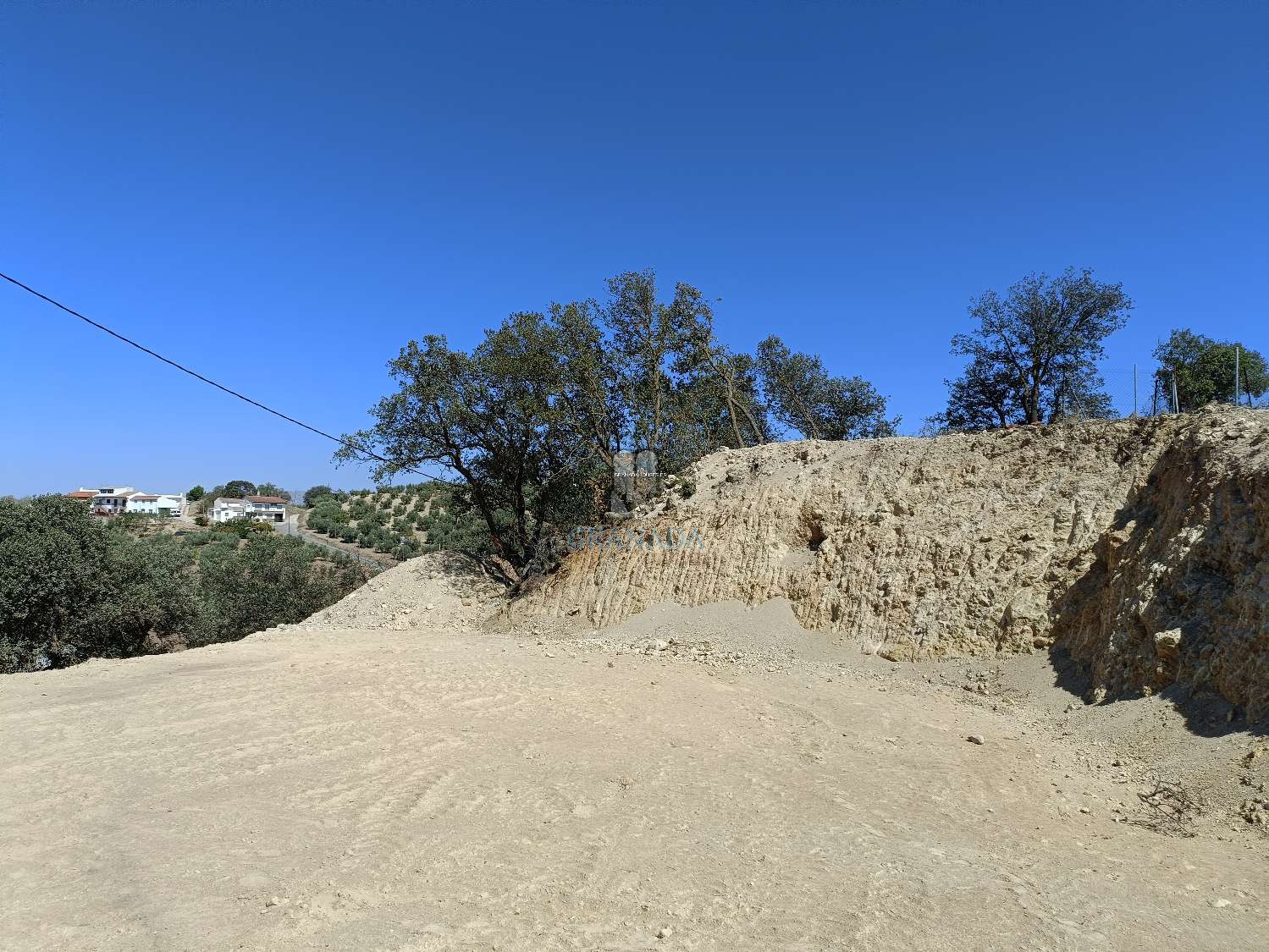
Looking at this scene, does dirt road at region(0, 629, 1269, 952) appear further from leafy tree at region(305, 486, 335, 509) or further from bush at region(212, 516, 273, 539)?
leafy tree at region(305, 486, 335, 509)

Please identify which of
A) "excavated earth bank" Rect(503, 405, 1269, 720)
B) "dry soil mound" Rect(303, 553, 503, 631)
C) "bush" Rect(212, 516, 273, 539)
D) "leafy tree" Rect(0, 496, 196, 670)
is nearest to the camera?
"excavated earth bank" Rect(503, 405, 1269, 720)

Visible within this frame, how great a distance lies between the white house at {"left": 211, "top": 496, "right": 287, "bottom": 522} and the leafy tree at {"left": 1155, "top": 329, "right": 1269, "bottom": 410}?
2232 inches

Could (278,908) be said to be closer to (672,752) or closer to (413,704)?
(672,752)

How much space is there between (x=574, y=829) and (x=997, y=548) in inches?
366

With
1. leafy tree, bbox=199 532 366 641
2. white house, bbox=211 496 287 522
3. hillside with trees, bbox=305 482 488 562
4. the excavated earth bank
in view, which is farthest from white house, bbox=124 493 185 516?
the excavated earth bank

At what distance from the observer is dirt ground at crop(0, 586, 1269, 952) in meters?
4.48

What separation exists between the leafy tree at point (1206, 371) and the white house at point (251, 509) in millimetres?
56698

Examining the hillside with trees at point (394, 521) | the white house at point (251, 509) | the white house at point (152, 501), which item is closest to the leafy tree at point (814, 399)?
the hillside with trees at point (394, 521)

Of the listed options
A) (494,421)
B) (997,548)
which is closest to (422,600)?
(494,421)

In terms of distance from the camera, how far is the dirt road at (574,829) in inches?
175

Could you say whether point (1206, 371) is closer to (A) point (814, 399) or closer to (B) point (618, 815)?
(A) point (814, 399)

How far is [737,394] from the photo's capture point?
2589 cm

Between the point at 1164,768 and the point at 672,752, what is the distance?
4605 millimetres

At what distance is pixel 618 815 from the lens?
626 cm
